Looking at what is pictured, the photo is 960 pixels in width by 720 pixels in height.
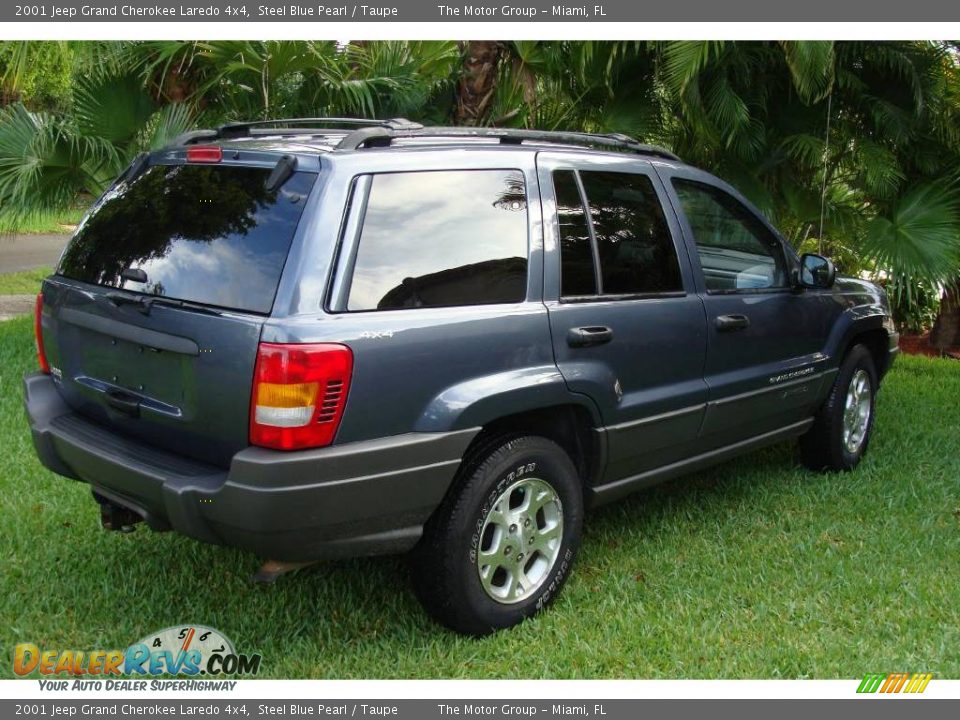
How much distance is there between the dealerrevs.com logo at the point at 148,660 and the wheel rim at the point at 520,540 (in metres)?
0.93

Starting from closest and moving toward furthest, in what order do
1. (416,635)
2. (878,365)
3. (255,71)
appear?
(416,635) < (878,365) < (255,71)

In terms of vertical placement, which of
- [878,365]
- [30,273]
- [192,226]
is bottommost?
[30,273]

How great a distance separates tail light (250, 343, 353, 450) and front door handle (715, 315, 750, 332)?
6.90 feet

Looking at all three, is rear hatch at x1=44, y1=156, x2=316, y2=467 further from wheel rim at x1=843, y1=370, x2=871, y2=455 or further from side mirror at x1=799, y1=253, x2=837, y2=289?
wheel rim at x1=843, y1=370, x2=871, y2=455

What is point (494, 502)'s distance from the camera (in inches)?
142

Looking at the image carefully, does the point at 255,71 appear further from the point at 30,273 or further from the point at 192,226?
the point at 30,273

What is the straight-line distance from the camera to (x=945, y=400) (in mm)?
7691

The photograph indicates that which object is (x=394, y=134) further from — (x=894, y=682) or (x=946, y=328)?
(x=946, y=328)

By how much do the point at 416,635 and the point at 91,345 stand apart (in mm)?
1633

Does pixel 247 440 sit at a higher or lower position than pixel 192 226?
lower

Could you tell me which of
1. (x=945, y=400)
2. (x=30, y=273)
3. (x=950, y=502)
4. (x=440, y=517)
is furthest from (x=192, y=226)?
(x=30, y=273)

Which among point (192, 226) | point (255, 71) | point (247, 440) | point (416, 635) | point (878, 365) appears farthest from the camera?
point (255, 71)

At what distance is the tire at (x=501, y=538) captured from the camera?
3492mm

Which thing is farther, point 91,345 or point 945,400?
point 945,400
